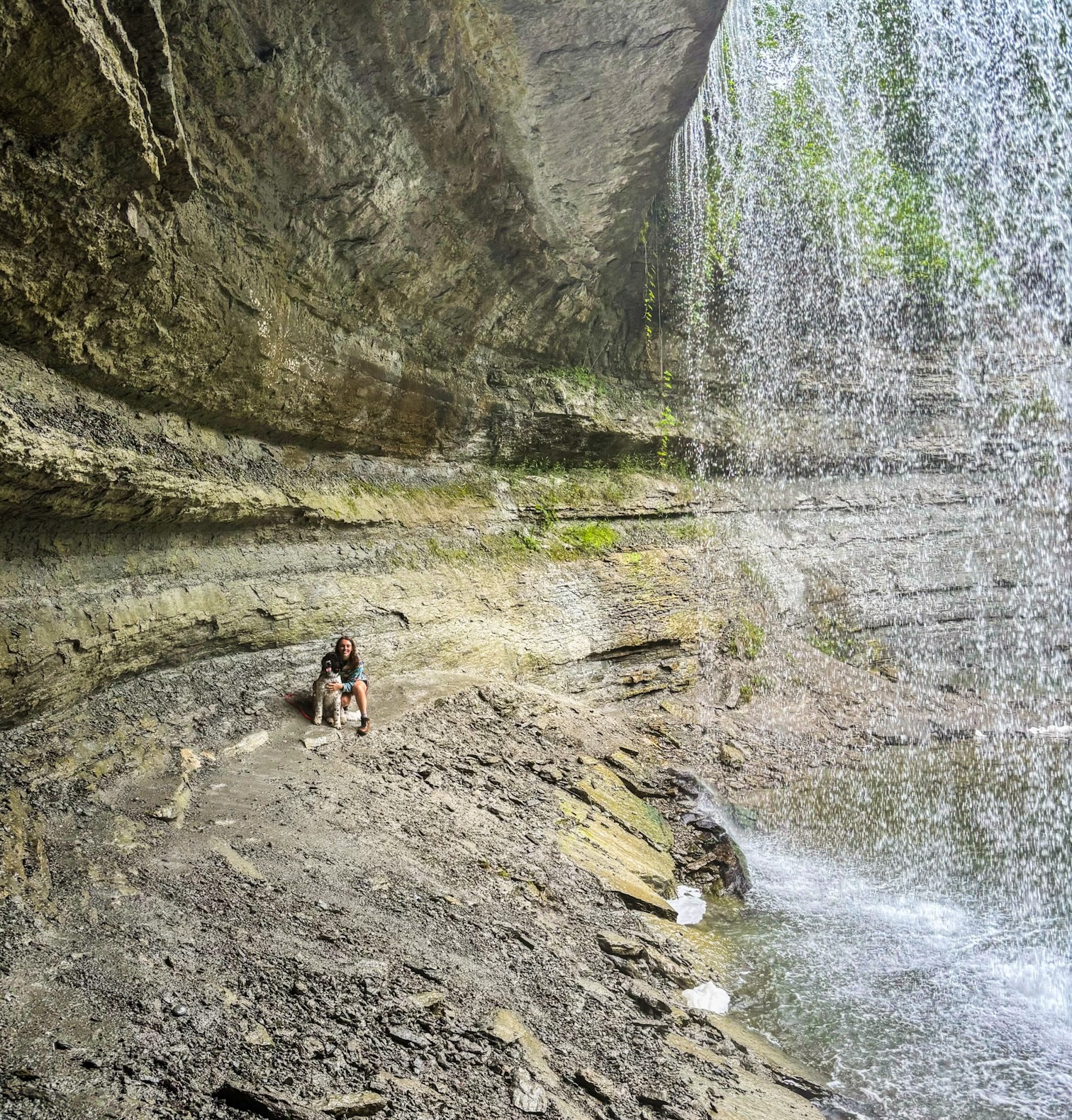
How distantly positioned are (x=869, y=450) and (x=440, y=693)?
9.55 m

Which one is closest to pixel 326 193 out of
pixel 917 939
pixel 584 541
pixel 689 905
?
pixel 584 541

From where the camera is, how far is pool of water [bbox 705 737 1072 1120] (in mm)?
4387

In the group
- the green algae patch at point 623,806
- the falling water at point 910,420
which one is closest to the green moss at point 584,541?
the falling water at point 910,420

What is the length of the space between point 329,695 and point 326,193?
15.0ft

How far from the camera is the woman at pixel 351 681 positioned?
6547 millimetres

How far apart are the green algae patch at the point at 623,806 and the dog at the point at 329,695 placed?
92.9 inches

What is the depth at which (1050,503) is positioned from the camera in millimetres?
14586

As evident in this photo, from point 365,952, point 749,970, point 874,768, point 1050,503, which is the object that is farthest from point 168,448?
point 1050,503

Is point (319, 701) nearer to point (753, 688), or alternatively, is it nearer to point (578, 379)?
point (578, 379)

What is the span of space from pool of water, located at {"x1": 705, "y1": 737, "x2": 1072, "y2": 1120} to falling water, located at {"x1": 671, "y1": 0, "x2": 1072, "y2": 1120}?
0.03 meters

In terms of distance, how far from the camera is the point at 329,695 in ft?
21.8

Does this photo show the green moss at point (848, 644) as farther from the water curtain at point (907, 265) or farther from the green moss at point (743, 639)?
the green moss at point (743, 639)

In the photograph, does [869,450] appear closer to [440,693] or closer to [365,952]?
[440,693]

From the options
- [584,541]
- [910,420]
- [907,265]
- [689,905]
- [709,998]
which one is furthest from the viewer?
[910,420]
